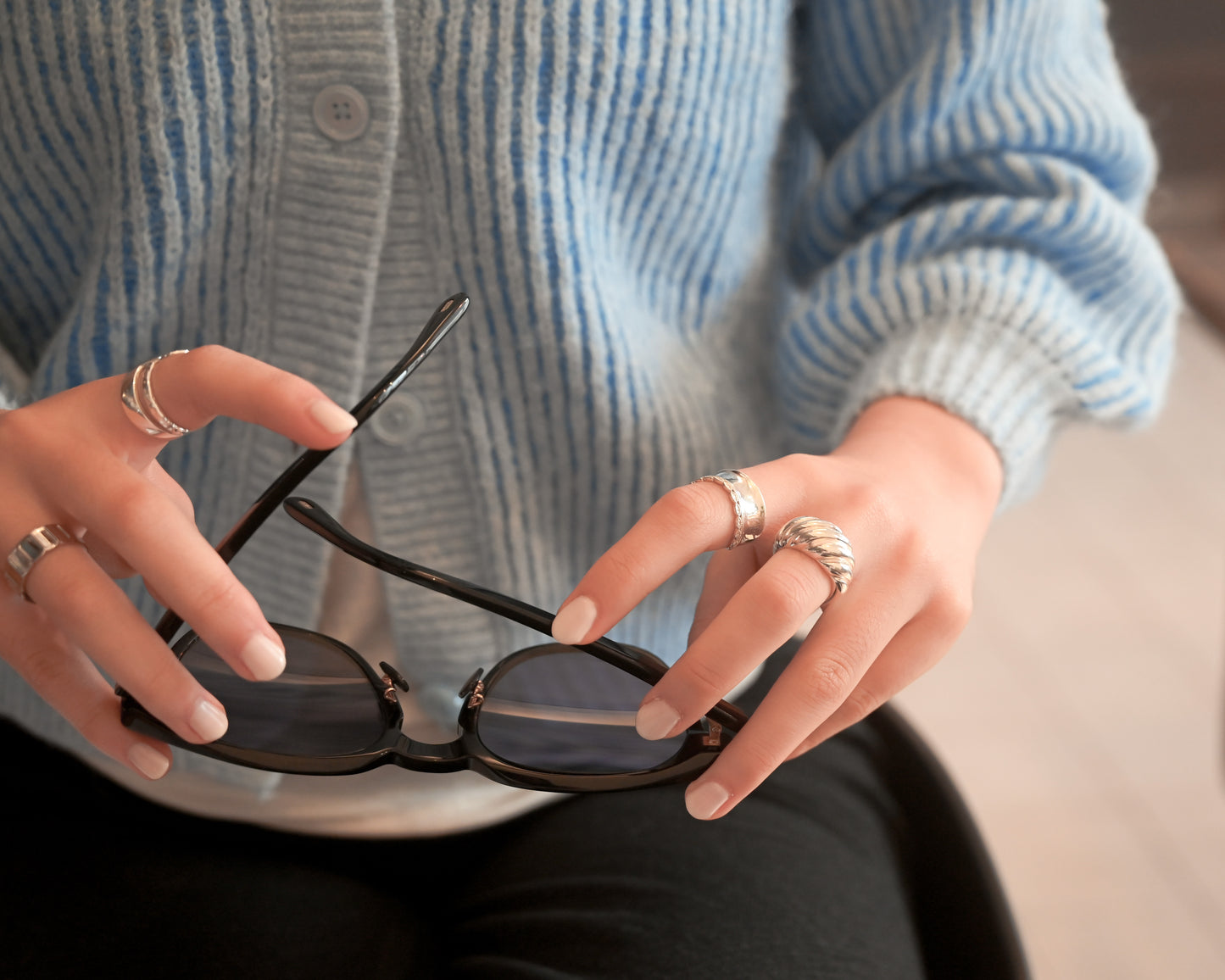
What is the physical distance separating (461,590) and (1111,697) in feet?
4.36

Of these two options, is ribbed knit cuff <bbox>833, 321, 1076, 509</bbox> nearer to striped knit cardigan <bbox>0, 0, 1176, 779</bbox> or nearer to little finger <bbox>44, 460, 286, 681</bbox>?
striped knit cardigan <bbox>0, 0, 1176, 779</bbox>

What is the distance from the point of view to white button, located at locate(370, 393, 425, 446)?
487 millimetres

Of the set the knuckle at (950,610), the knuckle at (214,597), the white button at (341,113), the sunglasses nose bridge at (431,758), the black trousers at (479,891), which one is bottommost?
the black trousers at (479,891)

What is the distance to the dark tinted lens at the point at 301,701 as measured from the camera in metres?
0.37

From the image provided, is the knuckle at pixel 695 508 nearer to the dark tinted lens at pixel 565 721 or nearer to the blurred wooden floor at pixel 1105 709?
the dark tinted lens at pixel 565 721

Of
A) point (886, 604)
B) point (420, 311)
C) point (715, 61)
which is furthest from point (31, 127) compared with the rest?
point (886, 604)

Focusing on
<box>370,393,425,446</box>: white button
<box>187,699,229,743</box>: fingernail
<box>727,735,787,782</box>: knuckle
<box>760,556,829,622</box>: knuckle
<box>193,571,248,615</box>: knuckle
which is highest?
<box>193,571,248,615</box>: knuckle

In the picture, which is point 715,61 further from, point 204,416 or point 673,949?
point 673,949

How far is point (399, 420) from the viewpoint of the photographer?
0.49m

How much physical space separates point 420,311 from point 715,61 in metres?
0.21

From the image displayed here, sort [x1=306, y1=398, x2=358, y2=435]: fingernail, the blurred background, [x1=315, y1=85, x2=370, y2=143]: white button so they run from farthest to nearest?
the blurred background
[x1=315, y1=85, x2=370, y2=143]: white button
[x1=306, y1=398, x2=358, y2=435]: fingernail

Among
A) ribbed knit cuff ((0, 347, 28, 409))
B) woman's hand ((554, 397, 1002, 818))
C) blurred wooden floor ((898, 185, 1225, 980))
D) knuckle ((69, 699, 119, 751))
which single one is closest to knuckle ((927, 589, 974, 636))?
woman's hand ((554, 397, 1002, 818))

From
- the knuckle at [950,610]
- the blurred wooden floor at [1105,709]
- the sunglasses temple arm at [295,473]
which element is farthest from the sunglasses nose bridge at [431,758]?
the blurred wooden floor at [1105,709]

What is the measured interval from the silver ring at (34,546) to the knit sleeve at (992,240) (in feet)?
1.22
